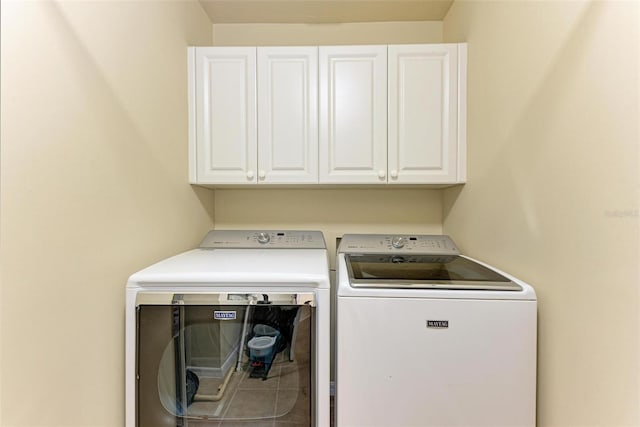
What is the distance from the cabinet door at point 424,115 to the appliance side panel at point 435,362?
A: 2.57 feet

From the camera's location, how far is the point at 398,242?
1698mm

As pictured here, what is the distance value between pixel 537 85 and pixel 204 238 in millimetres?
1702

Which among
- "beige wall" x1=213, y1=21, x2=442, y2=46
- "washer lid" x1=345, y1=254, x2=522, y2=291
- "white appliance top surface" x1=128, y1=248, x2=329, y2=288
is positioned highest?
"beige wall" x1=213, y1=21, x2=442, y2=46

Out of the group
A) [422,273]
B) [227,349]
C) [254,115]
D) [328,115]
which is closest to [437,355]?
[422,273]

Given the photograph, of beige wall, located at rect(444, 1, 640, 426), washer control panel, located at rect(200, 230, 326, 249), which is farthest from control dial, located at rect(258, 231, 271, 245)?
beige wall, located at rect(444, 1, 640, 426)

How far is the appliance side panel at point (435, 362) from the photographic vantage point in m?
0.98

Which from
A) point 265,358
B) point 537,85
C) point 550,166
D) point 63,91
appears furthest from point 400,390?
point 63,91

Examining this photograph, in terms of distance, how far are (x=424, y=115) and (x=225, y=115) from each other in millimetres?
1067

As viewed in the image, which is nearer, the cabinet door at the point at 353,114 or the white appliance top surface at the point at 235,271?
the white appliance top surface at the point at 235,271

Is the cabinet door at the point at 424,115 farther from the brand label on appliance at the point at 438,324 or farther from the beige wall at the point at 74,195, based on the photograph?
the beige wall at the point at 74,195

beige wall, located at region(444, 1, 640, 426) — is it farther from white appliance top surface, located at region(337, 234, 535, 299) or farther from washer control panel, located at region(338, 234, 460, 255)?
washer control panel, located at region(338, 234, 460, 255)

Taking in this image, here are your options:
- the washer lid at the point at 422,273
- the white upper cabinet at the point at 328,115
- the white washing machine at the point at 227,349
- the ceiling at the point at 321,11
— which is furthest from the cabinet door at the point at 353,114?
the white washing machine at the point at 227,349

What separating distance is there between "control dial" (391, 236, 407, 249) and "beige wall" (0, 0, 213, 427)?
121 cm

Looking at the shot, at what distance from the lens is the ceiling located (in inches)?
65.0
